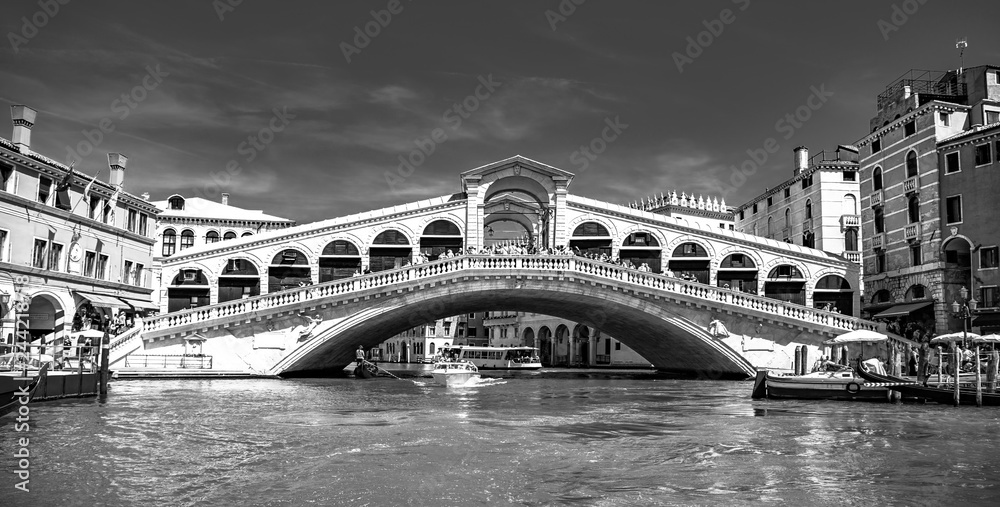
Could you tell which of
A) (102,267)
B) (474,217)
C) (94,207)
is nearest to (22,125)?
(94,207)

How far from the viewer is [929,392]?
78.8 feet

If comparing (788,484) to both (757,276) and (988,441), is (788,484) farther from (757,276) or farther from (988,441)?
(757,276)

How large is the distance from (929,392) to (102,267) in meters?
32.7

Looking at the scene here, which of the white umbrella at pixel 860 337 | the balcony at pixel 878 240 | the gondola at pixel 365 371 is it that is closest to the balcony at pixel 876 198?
the balcony at pixel 878 240

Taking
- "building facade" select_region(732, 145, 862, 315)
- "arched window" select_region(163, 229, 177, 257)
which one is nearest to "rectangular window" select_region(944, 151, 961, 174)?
"building facade" select_region(732, 145, 862, 315)

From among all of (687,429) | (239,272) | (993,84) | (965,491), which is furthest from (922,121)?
(239,272)

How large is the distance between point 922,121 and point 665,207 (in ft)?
130

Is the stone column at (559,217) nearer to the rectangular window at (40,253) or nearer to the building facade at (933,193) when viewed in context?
the building facade at (933,193)

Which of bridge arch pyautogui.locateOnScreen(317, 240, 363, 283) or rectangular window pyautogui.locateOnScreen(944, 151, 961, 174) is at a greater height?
rectangular window pyautogui.locateOnScreen(944, 151, 961, 174)

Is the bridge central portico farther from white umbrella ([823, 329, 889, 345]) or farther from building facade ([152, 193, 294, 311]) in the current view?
building facade ([152, 193, 294, 311])

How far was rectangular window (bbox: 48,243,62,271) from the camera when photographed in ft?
106

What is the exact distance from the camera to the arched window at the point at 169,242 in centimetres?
5422

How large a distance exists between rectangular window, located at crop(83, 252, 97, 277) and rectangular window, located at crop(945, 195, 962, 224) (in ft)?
117

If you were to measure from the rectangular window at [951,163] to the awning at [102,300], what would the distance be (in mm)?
34564
